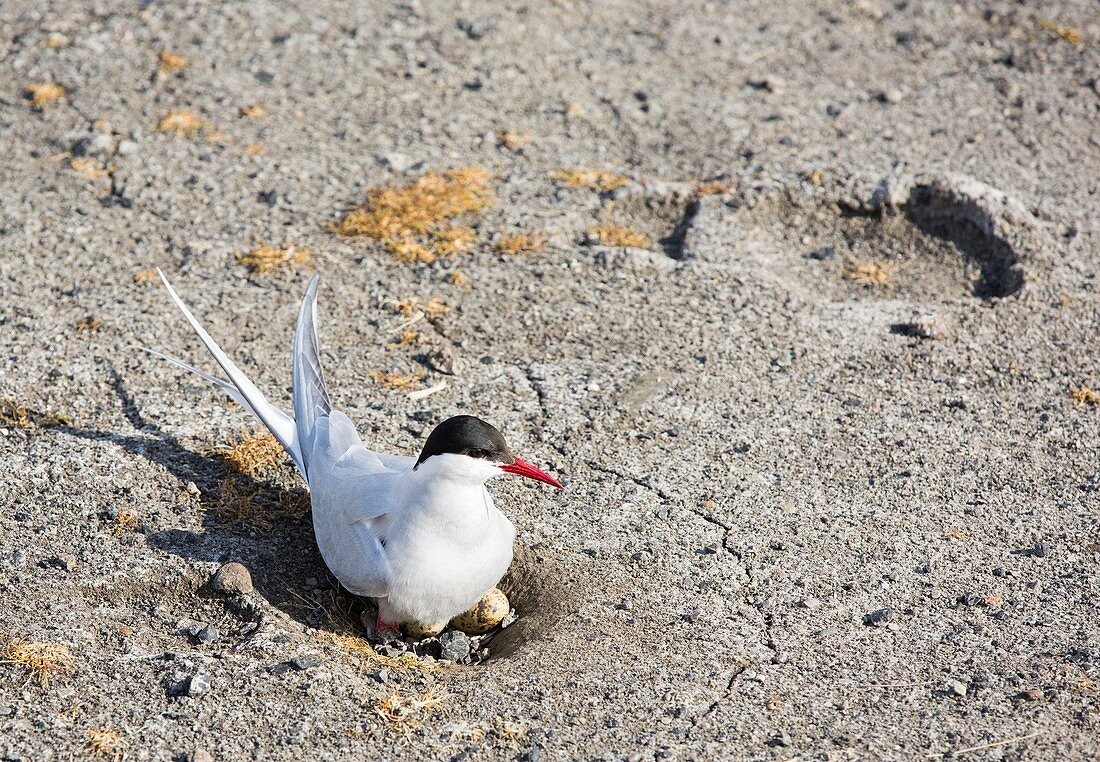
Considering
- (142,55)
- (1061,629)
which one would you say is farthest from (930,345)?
(142,55)

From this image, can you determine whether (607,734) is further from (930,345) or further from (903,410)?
(930,345)

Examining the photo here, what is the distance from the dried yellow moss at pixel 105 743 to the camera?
2.69 meters

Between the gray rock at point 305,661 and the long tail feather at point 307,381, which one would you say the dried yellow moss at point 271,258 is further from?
the gray rock at point 305,661

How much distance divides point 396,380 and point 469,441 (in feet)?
3.73

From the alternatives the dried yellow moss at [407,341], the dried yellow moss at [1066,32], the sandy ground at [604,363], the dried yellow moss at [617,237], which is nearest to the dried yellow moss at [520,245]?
the sandy ground at [604,363]

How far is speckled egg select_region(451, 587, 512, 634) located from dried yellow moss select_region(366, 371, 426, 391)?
3.27 ft

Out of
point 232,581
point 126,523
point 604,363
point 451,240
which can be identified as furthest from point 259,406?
point 451,240

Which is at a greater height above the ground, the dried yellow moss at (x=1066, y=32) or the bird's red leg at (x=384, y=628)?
the dried yellow moss at (x=1066, y=32)

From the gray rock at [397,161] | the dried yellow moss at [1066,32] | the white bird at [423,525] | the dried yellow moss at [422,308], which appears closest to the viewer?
the white bird at [423,525]

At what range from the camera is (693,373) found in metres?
4.16

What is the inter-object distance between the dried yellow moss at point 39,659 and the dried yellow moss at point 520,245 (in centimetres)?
237

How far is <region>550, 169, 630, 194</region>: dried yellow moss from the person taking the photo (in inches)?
201

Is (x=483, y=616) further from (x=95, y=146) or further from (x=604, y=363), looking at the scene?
(x=95, y=146)

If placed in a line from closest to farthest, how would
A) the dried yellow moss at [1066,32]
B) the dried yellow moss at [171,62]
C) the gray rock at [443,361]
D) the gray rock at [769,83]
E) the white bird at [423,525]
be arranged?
the white bird at [423,525], the gray rock at [443,361], the dried yellow moss at [171,62], the gray rock at [769,83], the dried yellow moss at [1066,32]
